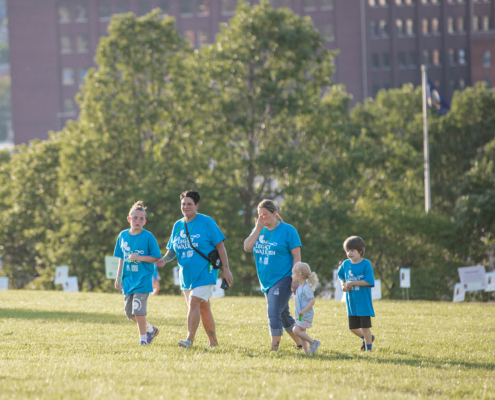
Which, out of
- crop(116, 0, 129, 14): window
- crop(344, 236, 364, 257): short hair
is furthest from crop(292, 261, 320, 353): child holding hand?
crop(116, 0, 129, 14): window

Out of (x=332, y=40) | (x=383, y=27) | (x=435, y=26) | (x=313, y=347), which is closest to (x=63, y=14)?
(x=332, y=40)

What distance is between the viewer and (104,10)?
288 feet

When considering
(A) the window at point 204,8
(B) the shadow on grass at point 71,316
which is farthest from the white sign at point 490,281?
(A) the window at point 204,8

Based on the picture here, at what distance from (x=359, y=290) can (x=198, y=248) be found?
2.24 m

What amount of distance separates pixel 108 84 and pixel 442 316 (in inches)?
879

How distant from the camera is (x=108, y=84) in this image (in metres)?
33.2

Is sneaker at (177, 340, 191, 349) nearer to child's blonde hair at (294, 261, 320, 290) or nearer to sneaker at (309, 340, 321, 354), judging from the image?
sneaker at (309, 340, 321, 354)

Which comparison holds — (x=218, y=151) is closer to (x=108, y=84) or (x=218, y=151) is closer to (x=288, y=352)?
(x=108, y=84)

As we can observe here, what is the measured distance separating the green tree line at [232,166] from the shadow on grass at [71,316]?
15.8 meters

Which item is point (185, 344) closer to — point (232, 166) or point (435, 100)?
point (232, 166)

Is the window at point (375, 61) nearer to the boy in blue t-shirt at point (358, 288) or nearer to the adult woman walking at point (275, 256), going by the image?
the boy in blue t-shirt at point (358, 288)

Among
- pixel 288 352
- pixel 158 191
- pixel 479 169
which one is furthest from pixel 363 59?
pixel 288 352

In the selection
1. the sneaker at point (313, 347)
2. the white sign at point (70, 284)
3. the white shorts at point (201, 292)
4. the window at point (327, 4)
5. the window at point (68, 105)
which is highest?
the window at point (327, 4)

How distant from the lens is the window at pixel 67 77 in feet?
291
